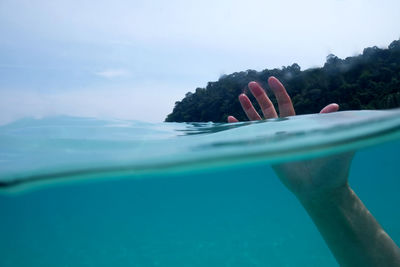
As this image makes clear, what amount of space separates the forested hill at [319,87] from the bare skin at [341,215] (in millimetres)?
3330

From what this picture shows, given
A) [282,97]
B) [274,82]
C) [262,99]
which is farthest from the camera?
[262,99]

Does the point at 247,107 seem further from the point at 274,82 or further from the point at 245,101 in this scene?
the point at 274,82

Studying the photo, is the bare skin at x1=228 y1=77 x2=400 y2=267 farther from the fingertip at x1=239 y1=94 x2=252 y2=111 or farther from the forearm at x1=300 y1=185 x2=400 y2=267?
A: the fingertip at x1=239 y1=94 x2=252 y2=111

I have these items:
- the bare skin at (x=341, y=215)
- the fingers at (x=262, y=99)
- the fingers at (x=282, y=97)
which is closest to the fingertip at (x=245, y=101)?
the fingers at (x=262, y=99)

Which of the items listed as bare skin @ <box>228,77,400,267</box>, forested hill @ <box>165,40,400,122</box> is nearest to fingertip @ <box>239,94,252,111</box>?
bare skin @ <box>228,77,400,267</box>

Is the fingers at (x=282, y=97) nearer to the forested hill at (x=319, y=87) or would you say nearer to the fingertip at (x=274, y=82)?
the fingertip at (x=274, y=82)

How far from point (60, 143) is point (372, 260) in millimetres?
5656

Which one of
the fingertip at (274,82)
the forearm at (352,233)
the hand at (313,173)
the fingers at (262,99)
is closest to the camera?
the forearm at (352,233)

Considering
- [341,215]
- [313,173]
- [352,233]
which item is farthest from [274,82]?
[352,233]

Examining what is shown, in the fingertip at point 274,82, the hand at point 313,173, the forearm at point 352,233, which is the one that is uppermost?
the fingertip at point 274,82

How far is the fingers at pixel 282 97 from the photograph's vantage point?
3.63m

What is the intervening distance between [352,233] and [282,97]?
1.86 metres

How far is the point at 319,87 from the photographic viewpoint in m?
7.71

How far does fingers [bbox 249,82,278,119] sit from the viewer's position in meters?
3.78
